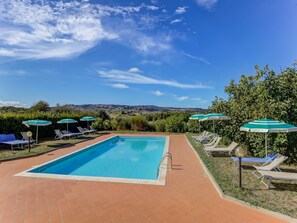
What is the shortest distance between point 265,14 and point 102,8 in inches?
372

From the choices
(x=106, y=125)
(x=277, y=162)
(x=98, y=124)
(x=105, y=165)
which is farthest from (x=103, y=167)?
(x=98, y=124)

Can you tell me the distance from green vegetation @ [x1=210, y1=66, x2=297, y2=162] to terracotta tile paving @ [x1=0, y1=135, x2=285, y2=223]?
4338 millimetres

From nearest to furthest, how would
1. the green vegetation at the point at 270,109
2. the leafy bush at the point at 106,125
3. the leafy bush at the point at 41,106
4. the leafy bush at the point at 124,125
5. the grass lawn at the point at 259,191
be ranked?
the grass lawn at the point at 259,191
the green vegetation at the point at 270,109
the leafy bush at the point at 124,125
the leafy bush at the point at 106,125
the leafy bush at the point at 41,106

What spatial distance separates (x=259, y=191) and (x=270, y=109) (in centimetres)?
466

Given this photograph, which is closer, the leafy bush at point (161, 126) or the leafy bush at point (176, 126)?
the leafy bush at point (176, 126)

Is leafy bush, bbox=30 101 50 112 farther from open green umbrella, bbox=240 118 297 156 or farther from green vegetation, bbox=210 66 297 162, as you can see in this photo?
open green umbrella, bbox=240 118 297 156

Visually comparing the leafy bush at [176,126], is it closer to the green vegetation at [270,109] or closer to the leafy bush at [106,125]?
the leafy bush at [106,125]

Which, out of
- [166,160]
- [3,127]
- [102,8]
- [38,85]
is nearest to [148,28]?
[102,8]

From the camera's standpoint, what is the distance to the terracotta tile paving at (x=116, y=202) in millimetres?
4070

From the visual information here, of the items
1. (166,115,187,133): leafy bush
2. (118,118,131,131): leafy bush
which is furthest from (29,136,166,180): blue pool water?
(118,118,131,131): leafy bush

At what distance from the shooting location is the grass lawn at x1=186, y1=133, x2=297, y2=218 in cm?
448

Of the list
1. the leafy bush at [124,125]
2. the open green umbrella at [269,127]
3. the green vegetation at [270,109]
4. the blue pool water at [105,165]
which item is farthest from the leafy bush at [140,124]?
the open green umbrella at [269,127]

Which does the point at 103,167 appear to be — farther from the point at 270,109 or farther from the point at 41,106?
the point at 41,106

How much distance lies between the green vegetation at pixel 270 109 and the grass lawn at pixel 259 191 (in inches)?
51.1
